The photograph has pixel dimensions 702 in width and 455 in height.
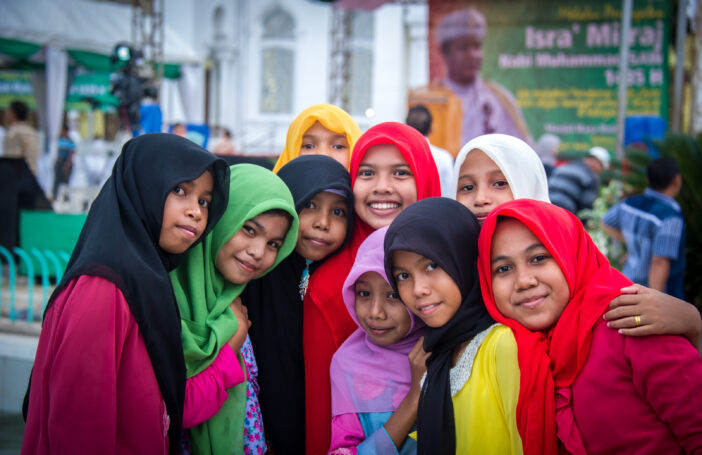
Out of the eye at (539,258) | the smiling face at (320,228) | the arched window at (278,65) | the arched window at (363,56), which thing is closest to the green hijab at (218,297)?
the smiling face at (320,228)

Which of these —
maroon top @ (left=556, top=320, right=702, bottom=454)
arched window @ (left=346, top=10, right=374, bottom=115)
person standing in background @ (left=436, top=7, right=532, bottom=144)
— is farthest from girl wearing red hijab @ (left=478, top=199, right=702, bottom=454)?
arched window @ (left=346, top=10, right=374, bottom=115)

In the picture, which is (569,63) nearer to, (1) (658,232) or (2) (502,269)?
(1) (658,232)

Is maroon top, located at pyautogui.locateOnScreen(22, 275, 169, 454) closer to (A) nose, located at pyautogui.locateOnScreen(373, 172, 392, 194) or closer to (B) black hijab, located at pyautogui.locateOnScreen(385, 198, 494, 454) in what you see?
(B) black hijab, located at pyautogui.locateOnScreen(385, 198, 494, 454)

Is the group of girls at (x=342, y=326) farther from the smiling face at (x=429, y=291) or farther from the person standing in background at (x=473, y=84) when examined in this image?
the person standing in background at (x=473, y=84)

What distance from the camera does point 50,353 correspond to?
5.11 feet

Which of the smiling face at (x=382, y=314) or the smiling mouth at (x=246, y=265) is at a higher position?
the smiling mouth at (x=246, y=265)

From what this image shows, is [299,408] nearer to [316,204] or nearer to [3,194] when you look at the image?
[316,204]

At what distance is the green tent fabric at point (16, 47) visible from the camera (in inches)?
372

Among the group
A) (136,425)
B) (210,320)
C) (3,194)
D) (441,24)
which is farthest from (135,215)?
(441,24)

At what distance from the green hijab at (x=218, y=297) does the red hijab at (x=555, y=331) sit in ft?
2.44

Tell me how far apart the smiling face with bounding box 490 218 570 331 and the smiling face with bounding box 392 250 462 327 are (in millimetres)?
128

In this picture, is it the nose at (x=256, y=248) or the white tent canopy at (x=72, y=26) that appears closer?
the nose at (x=256, y=248)

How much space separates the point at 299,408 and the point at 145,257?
0.83 metres

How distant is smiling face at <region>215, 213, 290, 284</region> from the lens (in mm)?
1921
